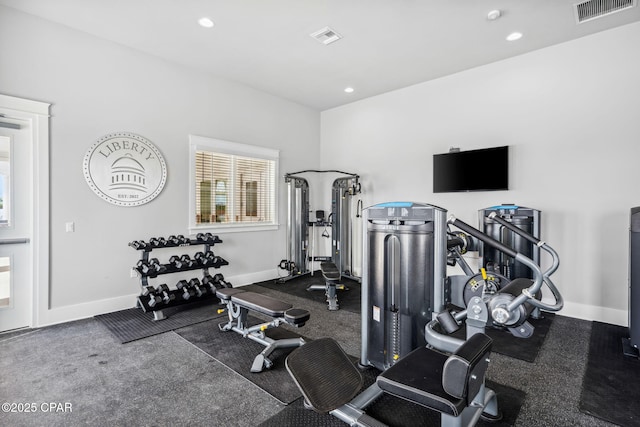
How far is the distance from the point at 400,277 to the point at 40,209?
369cm

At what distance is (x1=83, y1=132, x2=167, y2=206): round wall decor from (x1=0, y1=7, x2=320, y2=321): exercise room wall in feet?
0.27

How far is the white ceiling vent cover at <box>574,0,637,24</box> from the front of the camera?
303 cm

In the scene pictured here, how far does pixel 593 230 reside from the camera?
142 inches

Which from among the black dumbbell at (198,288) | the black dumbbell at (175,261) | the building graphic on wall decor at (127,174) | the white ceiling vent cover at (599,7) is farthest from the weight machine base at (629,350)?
the building graphic on wall decor at (127,174)

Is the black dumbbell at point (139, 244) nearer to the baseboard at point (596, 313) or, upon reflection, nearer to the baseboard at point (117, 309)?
the baseboard at point (117, 309)

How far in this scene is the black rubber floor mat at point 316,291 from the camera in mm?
4324

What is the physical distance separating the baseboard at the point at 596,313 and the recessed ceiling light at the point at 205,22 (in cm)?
515

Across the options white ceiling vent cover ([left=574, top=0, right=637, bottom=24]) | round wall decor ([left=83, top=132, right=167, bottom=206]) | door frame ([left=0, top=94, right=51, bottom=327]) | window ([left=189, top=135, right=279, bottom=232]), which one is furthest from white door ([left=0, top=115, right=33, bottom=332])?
white ceiling vent cover ([left=574, top=0, right=637, bottom=24])

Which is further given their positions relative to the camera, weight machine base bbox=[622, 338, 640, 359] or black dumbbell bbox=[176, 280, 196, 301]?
black dumbbell bbox=[176, 280, 196, 301]

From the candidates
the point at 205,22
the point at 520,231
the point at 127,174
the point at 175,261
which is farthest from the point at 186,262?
the point at 520,231

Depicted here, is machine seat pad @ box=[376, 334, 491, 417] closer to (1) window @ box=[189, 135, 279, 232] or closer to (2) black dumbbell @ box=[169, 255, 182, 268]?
(2) black dumbbell @ box=[169, 255, 182, 268]

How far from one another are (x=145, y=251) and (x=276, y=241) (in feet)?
7.54

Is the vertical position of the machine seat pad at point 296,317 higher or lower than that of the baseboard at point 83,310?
higher

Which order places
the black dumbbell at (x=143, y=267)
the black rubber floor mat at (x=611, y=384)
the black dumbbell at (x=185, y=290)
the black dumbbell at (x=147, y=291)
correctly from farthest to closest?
the black dumbbell at (x=185, y=290) < the black dumbbell at (x=143, y=267) < the black dumbbell at (x=147, y=291) < the black rubber floor mat at (x=611, y=384)
